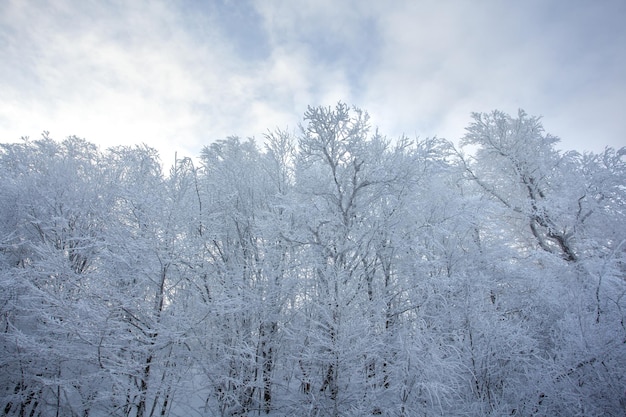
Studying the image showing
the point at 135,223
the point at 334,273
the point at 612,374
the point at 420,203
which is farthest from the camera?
the point at 420,203

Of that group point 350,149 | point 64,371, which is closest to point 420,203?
point 350,149

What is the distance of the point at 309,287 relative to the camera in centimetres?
653

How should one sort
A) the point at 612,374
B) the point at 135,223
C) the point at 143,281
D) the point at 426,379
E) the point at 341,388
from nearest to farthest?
the point at 612,374
the point at 426,379
the point at 341,388
the point at 143,281
the point at 135,223

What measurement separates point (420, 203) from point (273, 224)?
13.0 feet

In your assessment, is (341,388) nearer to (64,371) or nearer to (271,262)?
(271,262)

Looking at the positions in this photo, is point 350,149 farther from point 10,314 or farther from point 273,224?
point 10,314

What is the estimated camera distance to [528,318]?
7.38m

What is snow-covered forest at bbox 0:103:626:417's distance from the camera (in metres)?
4.68

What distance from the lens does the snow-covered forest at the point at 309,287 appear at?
4.68 metres

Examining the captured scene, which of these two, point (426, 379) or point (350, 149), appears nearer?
point (426, 379)

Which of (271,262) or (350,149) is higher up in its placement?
(350,149)

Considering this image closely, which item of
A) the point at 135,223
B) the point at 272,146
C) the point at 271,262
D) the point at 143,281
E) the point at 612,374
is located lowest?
the point at 612,374

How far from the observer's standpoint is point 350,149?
7023mm

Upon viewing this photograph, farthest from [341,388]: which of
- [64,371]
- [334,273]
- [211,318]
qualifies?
[64,371]
